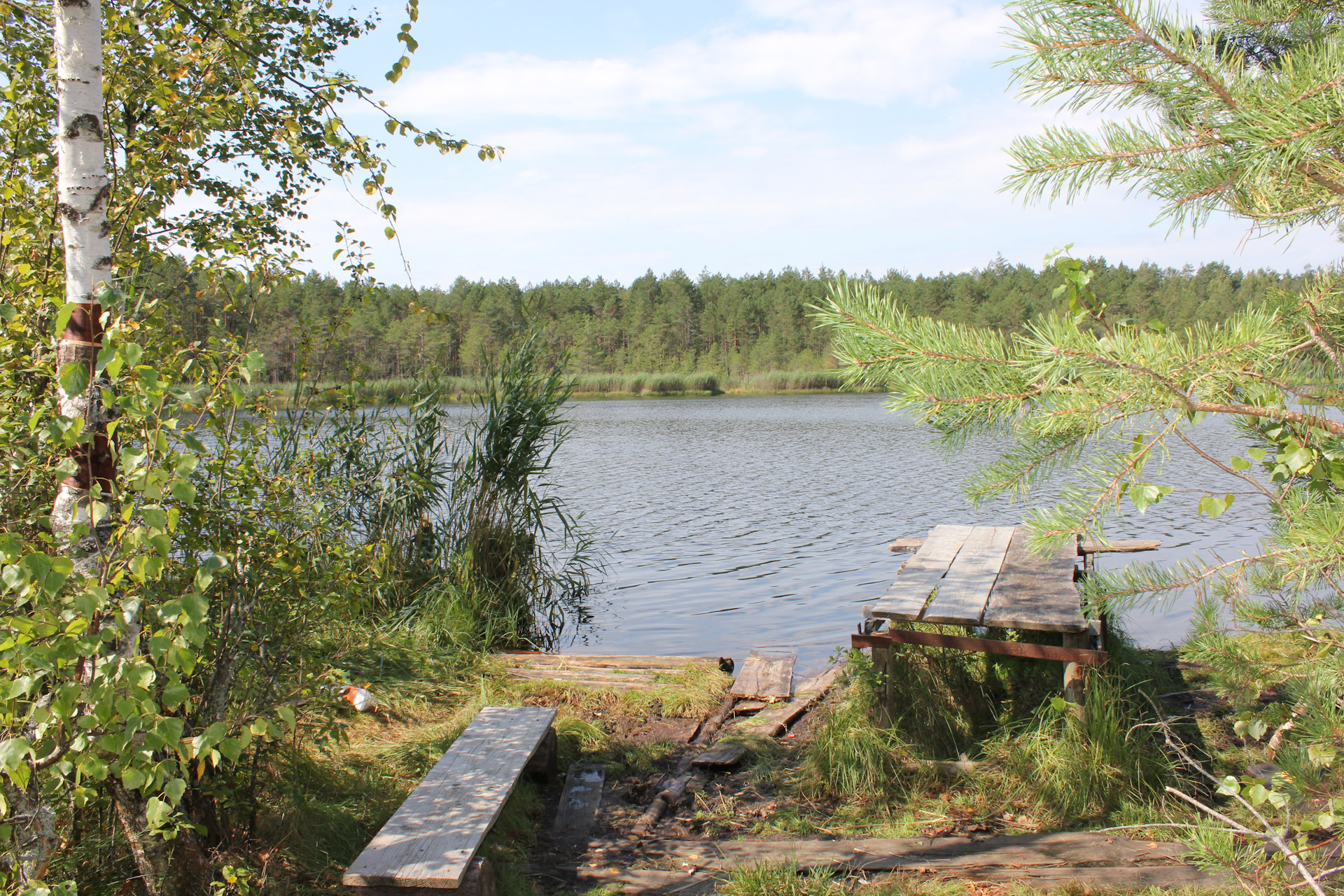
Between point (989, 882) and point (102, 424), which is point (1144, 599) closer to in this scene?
point (989, 882)

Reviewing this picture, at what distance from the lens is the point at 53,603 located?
1.93 m

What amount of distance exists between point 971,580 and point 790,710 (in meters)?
1.44

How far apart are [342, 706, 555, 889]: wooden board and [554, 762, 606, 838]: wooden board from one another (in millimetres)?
380

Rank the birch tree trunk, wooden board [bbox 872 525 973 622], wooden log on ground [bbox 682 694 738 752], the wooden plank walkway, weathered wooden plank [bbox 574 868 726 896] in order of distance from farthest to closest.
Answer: wooden log on ground [bbox 682 694 738 752], wooden board [bbox 872 525 973 622], the wooden plank walkway, weathered wooden plank [bbox 574 868 726 896], the birch tree trunk

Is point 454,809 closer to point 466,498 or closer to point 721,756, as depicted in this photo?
point 721,756

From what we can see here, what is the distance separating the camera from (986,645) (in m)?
4.45

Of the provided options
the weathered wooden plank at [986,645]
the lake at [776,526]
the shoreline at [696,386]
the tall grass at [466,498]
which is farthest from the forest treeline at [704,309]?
the weathered wooden plank at [986,645]

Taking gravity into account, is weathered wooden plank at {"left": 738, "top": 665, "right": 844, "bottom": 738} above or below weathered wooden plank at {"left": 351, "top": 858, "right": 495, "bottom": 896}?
below

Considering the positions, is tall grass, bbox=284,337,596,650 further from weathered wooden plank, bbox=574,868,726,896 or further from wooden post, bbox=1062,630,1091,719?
wooden post, bbox=1062,630,1091,719

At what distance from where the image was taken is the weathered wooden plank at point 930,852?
3.46 m

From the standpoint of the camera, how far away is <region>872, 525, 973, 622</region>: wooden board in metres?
4.58

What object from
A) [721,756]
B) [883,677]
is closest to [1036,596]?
[883,677]

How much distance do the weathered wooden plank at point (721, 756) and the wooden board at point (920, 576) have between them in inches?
45.0

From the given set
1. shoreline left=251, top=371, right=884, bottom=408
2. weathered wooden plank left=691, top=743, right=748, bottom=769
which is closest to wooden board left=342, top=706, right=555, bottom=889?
weathered wooden plank left=691, top=743, right=748, bottom=769
